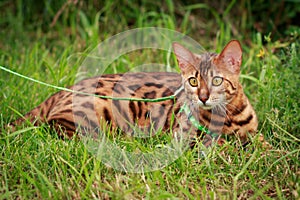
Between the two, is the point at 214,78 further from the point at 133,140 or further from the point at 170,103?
the point at 133,140

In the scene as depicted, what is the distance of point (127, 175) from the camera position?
126 inches

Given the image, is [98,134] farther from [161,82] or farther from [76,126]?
[161,82]

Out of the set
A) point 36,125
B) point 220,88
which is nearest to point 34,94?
point 36,125

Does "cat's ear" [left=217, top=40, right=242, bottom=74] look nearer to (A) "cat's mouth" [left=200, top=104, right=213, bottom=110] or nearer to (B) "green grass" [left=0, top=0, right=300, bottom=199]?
(A) "cat's mouth" [left=200, top=104, right=213, bottom=110]

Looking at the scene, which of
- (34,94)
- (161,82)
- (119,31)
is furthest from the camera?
(119,31)

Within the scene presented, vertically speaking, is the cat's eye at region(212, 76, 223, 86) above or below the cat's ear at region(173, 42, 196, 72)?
below

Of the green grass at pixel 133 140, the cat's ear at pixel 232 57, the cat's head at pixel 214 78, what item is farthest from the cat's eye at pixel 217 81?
the green grass at pixel 133 140

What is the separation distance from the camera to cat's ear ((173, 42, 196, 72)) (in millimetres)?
3680

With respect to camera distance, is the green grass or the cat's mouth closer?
the green grass

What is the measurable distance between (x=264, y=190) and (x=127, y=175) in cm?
83

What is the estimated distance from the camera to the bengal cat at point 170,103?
3582mm

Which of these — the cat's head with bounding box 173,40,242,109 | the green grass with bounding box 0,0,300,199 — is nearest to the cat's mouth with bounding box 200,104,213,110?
the cat's head with bounding box 173,40,242,109

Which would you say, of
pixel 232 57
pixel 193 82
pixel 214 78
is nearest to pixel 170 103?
pixel 193 82

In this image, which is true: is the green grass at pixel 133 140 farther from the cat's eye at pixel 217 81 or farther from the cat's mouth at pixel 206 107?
the cat's eye at pixel 217 81
